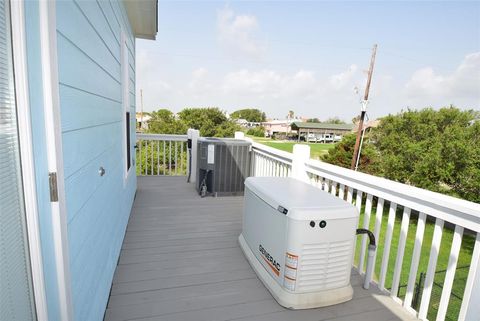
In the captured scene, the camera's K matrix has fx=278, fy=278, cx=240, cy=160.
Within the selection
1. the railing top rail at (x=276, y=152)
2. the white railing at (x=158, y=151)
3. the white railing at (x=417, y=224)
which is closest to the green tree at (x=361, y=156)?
the white railing at (x=158, y=151)

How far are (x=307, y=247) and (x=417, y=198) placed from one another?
29.9 inches

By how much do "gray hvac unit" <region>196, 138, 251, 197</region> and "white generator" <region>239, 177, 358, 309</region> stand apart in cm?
242

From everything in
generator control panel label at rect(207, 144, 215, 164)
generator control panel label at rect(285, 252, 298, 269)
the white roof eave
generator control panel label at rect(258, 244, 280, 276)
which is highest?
the white roof eave

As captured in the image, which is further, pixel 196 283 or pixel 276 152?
pixel 276 152

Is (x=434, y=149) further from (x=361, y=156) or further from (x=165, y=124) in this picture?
(x=165, y=124)

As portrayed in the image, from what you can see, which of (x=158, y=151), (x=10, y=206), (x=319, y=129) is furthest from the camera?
(x=319, y=129)

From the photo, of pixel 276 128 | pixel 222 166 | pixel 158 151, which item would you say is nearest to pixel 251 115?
pixel 276 128

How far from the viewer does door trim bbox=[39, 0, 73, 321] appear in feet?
2.84

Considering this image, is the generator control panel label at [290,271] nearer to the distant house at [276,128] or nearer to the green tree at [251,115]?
the distant house at [276,128]

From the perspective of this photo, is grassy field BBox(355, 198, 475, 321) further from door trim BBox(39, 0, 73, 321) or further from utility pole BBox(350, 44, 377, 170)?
door trim BBox(39, 0, 73, 321)

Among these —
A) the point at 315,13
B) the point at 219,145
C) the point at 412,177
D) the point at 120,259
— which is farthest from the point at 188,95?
the point at 120,259

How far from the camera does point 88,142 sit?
4.72ft

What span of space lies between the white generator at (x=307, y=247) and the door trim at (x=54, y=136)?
4.18 feet

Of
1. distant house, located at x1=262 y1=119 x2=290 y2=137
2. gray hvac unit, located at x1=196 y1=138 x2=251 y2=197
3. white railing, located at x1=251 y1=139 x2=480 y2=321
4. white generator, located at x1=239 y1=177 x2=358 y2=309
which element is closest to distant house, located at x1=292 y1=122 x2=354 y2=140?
distant house, located at x1=262 y1=119 x2=290 y2=137
